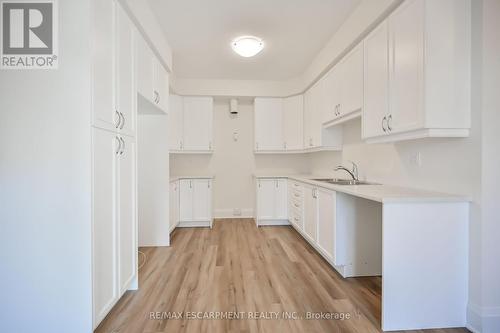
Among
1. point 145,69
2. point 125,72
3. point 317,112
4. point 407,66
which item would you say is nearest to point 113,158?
point 125,72

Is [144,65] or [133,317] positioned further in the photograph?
[144,65]

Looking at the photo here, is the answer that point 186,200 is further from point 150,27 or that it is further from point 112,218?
point 150,27

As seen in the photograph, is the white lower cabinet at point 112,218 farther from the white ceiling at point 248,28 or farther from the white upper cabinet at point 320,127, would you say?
the white upper cabinet at point 320,127

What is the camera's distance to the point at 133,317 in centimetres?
173

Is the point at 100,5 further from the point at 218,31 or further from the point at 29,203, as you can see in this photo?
the point at 218,31

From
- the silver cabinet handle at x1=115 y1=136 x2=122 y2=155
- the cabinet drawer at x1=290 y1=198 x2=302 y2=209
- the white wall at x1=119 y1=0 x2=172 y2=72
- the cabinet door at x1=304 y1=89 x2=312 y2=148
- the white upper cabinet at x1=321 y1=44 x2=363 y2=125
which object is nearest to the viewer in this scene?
the silver cabinet handle at x1=115 y1=136 x2=122 y2=155

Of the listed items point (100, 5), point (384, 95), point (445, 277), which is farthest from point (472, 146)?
point (100, 5)

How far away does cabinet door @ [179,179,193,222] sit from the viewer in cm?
401

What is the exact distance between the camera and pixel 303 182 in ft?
10.9

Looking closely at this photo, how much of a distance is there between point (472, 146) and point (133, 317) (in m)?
2.57

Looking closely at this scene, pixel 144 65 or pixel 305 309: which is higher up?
pixel 144 65

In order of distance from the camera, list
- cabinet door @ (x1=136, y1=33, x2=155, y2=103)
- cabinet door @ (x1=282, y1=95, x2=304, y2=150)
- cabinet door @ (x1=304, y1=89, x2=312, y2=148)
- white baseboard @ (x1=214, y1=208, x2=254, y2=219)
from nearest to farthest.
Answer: cabinet door @ (x1=136, y1=33, x2=155, y2=103), cabinet door @ (x1=304, y1=89, x2=312, y2=148), cabinet door @ (x1=282, y1=95, x2=304, y2=150), white baseboard @ (x1=214, y1=208, x2=254, y2=219)

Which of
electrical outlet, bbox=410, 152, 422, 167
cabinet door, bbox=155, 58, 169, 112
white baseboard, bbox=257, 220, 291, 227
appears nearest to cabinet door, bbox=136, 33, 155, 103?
cabinet door, bbox=155, 58, 169, 112

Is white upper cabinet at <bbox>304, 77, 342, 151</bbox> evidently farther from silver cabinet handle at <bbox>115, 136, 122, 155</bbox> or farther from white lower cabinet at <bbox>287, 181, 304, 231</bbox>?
silver cabinet handle at <bbox>115, 136, 122, 155</bbox>
